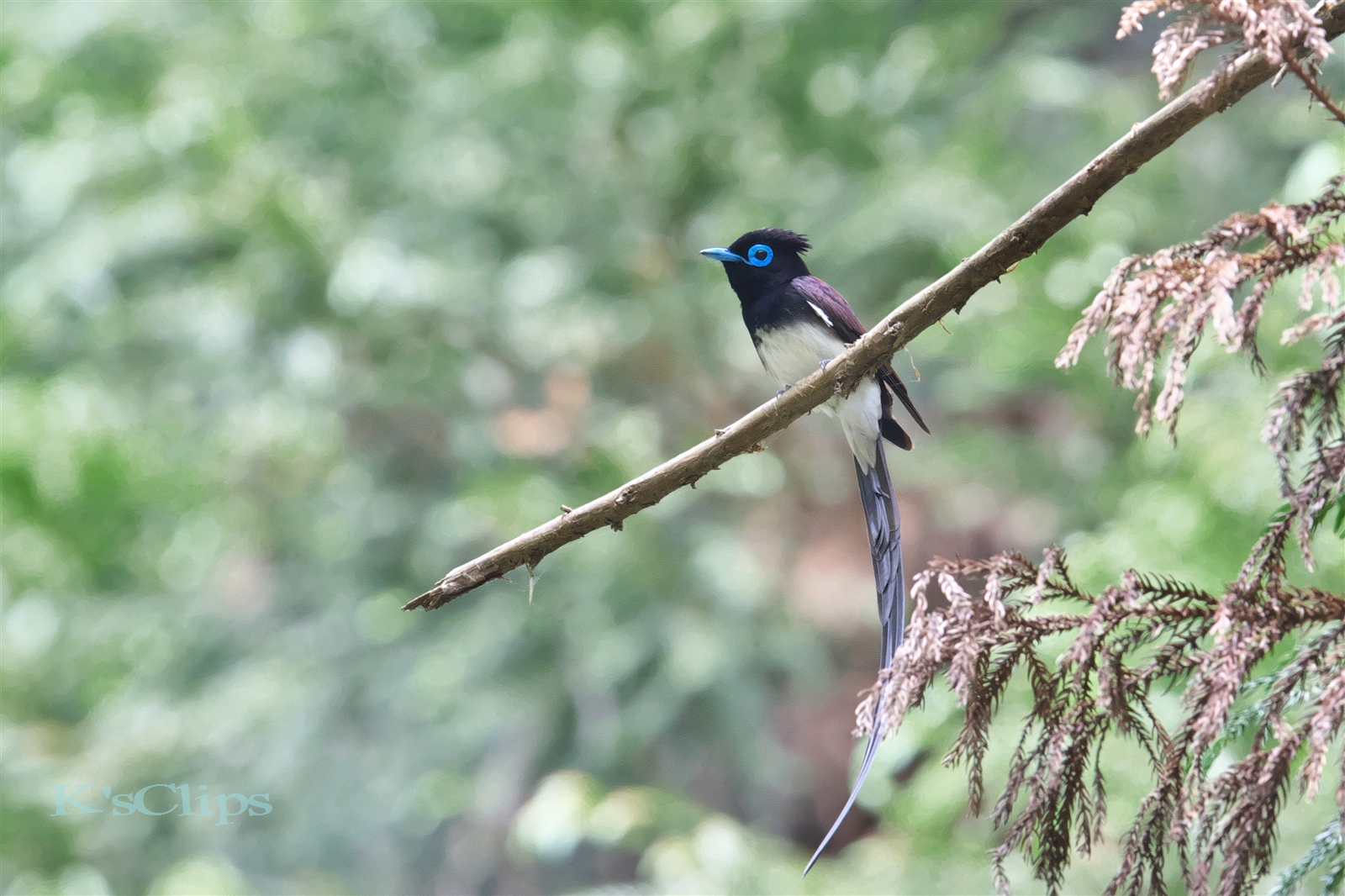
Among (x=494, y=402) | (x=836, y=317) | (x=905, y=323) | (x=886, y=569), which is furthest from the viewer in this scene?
(x=494, y=402)

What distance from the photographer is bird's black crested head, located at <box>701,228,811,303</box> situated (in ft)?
7.65

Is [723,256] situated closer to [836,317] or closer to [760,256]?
[760,256]

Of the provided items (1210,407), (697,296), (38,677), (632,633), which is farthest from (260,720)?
(1210,407)

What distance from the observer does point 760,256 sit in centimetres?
234

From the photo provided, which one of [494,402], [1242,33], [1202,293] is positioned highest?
[1242,33]

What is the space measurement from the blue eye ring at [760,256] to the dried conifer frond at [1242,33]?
4.02ft

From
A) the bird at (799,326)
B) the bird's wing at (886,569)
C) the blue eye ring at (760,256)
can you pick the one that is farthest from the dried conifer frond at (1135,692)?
the blue eye ring at (760,256)

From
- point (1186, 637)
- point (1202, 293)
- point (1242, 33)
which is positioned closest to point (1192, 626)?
point (1186, 637)

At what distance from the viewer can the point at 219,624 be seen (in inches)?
233

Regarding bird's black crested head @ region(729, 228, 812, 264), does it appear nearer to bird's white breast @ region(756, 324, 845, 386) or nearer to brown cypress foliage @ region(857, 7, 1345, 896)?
bird's white breast @ region(756, 324, 845, 386)

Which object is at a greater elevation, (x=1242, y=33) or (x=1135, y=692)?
(x=1242, y=33)

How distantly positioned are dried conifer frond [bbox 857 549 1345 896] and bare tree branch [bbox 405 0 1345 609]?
0.29 metres

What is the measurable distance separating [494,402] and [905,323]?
434 cm

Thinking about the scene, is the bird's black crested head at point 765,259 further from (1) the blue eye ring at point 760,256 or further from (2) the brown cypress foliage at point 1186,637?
(2) the brown cypress foliage at point 1186,637
